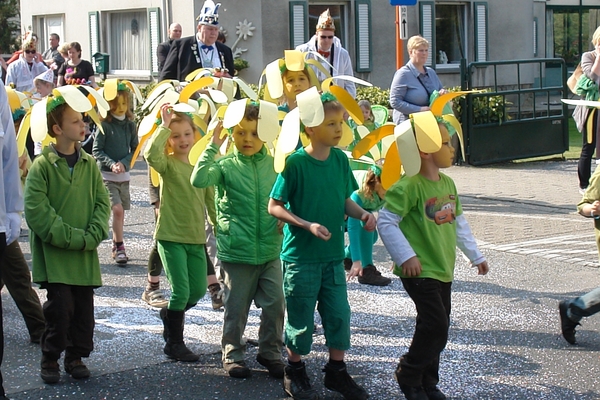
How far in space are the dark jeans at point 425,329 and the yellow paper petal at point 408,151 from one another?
0.54m

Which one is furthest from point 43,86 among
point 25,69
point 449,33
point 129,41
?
point 449,33

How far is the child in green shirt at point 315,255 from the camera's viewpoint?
4.75 metres

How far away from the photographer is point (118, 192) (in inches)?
320

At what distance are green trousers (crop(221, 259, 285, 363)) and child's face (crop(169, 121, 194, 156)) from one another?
86cm

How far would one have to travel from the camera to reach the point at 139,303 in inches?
268

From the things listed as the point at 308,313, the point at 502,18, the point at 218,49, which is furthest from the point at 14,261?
the point at 502,18

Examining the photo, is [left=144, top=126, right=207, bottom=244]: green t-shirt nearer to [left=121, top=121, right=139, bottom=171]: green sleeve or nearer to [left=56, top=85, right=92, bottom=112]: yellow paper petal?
[left=56, top=85, right=92, bottom=112]: yellow paper petal

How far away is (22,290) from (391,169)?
2451mm

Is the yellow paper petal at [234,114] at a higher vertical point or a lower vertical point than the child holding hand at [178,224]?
higher

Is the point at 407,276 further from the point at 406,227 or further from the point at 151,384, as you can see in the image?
the point at 151,384

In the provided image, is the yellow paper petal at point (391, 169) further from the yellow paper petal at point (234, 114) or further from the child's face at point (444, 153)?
the yellow paper petal at point (234, 114)

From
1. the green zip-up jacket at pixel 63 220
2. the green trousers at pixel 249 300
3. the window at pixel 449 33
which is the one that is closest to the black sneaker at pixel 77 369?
the green zip-up jacket at pixel 63 220

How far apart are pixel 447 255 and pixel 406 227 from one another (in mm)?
247

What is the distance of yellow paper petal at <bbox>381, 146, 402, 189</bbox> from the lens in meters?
4.77
